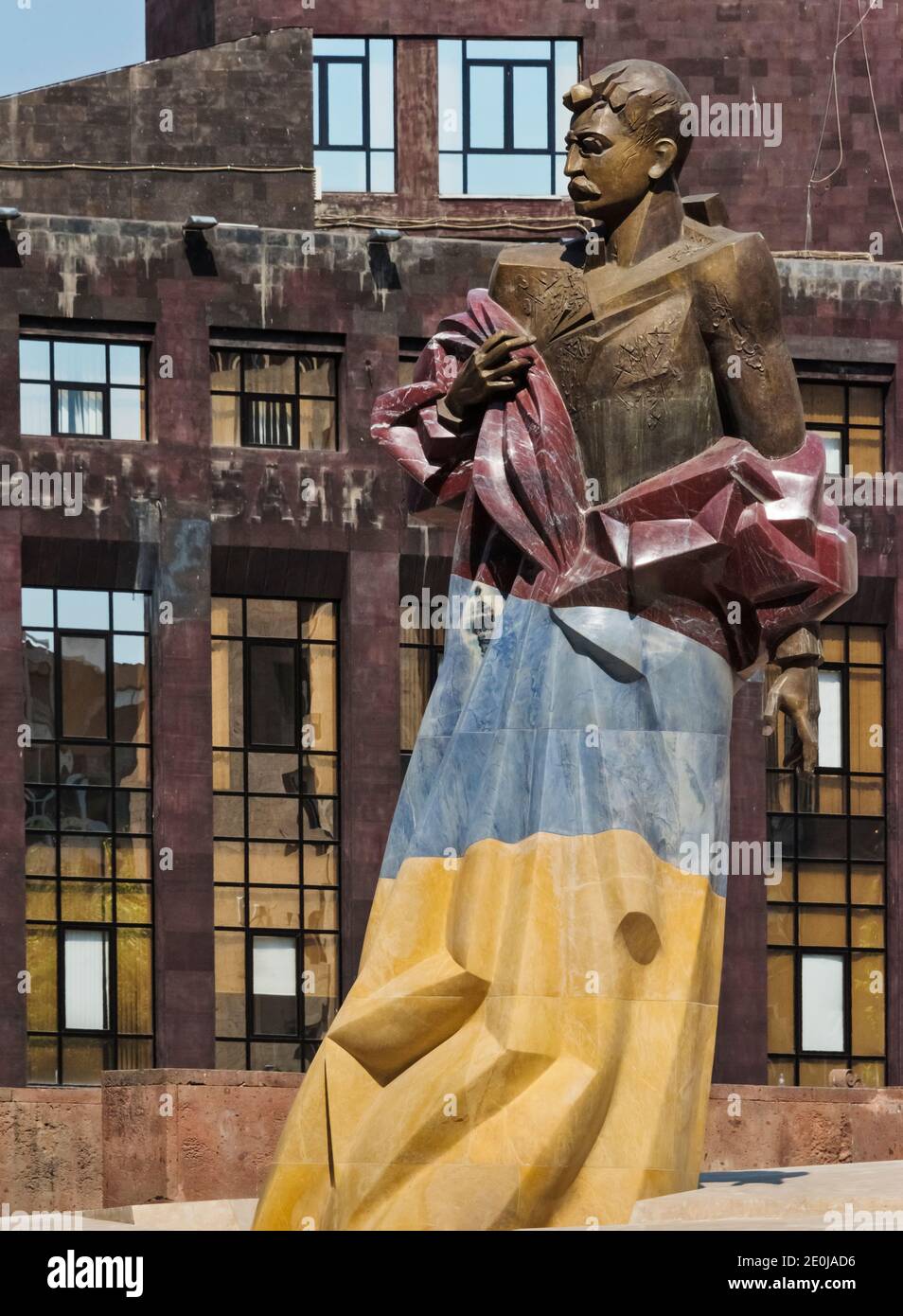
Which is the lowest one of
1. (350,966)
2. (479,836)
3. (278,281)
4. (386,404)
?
(350,966)

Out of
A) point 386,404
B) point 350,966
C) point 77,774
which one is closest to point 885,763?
point 350,966

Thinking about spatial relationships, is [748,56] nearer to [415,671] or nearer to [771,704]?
[415,671]

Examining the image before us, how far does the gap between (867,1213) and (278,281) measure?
Answer: 1449 inches

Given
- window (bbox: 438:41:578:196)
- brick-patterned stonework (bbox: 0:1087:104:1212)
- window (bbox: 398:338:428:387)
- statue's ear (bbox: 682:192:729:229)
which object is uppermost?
window (bbox: 438:41:578:196)

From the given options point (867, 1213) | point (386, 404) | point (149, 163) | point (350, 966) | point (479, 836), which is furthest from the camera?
point (149, 163)

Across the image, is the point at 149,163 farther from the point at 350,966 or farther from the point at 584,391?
the point at 584,391

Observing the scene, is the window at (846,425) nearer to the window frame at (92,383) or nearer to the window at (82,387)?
the window frame at (92,383)

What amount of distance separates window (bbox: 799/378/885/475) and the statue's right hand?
34689mm

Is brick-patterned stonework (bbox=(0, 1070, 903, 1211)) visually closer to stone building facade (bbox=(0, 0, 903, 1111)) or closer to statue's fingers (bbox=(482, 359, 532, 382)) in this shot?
statue's fingers (bbox=(482, 359, 532, 382))

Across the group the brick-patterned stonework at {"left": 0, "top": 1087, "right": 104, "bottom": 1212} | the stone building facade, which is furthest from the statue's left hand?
the stone building facade

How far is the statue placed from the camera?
21.5 m

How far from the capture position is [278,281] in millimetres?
55375

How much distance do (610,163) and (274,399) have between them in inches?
1301

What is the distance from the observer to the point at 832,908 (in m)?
57.2
